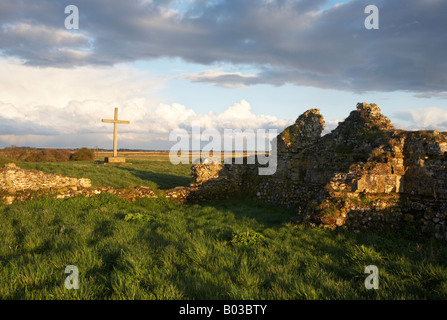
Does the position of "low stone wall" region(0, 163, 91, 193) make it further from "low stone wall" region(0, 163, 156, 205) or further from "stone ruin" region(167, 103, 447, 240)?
"stone ruin" region(167, 103, 447, 240)

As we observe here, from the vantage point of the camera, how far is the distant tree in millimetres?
48625

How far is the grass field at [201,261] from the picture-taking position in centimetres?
400

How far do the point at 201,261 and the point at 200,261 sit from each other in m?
0.02

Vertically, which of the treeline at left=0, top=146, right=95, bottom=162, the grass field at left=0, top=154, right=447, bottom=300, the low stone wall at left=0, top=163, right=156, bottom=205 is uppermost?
the treeline at left=0, top=146, right=95, bottom=162

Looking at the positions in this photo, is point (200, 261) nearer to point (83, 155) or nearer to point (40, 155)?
point (40, 155)

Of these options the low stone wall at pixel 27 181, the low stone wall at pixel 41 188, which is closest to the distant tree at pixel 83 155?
the low stone wall at pixel 41 188

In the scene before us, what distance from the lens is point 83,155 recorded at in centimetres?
4966

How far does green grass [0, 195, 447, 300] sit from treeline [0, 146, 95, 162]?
40.4 metres

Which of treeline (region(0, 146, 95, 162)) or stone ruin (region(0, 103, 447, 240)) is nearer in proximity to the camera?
stone ruin (region(0, 103, 447, 240))

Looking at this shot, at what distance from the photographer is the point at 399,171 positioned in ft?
28.5

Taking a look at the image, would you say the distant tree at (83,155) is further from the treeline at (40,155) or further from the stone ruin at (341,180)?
the stone ruin at (341,180)

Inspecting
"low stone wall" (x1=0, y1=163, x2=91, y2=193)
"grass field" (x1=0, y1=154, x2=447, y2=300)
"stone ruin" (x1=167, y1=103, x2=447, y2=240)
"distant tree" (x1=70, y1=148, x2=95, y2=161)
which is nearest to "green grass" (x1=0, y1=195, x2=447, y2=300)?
"grass field" (x1=0, y1=154, x2=447, y2=300)

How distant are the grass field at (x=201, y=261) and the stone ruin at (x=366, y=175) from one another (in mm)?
647

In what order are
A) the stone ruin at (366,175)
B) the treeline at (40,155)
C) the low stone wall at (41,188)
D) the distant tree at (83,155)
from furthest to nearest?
the distant tree at (83,155) → the treeline at (40,155) → the low stone wall at (41,188) → the stone ruin at (366,175)
